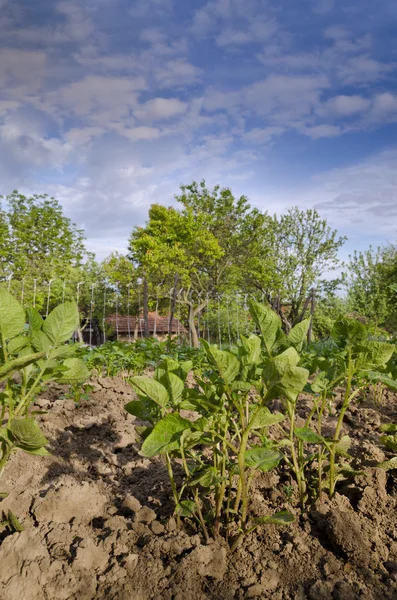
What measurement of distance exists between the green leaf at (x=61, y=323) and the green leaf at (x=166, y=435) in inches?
18.9

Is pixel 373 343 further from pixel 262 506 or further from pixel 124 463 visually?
pixel 124 463

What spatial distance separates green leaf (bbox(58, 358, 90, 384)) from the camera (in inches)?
62.1

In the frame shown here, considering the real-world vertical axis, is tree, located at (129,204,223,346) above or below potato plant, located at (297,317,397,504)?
above

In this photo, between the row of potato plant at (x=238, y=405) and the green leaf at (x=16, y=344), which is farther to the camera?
the green leaf at (x=16, y=344)

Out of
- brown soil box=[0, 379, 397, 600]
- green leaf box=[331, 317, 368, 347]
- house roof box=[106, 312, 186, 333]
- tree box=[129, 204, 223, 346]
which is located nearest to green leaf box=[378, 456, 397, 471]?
brown soil box=[0, 379, 397, 600]

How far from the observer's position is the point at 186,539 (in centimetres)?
145

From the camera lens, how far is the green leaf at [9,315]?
4.43ft

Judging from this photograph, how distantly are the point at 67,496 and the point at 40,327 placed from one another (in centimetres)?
70

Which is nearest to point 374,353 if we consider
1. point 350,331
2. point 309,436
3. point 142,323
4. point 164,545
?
point 350,331

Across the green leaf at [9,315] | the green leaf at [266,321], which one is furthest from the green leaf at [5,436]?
the green leaf at [266,321]

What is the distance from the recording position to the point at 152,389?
1337 mm

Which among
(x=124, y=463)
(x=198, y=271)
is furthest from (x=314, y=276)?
(x=124, y=463)

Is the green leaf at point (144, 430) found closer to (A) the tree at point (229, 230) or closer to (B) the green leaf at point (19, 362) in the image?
(B) the green leaf at point (19, 362)

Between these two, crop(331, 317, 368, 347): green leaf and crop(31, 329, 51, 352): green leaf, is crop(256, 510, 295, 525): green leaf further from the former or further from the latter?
crop(31, 329, 51, 352): green leaf
